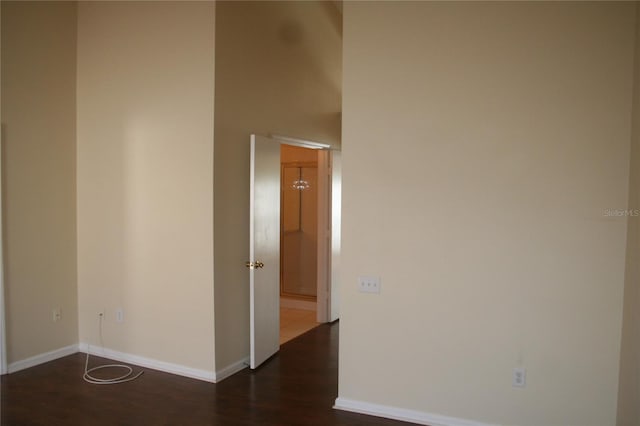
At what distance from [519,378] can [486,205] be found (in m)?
1.10

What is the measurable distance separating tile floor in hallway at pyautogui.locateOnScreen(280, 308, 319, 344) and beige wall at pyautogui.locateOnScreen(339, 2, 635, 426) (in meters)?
2.04

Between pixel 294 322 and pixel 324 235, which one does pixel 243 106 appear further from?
pixel 294 322

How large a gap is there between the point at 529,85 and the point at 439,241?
1111 millimetres

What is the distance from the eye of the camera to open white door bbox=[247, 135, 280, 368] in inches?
163

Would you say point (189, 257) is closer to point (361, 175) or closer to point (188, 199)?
point (188, 199)

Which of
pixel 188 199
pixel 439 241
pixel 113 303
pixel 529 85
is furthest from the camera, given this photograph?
pixel 113 303

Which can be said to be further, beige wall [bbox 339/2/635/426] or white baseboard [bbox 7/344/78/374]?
white baseboard [bbox 7/344/78/374]

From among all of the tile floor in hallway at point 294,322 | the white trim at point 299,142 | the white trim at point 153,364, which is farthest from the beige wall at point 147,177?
the tile floor in hallway at point 294,322

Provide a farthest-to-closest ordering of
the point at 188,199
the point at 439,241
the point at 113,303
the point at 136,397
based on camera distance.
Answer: the point at 113,303 < the point at 188,199 < the point at 136,397 < the point at 439,241

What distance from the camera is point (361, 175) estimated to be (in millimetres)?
3375

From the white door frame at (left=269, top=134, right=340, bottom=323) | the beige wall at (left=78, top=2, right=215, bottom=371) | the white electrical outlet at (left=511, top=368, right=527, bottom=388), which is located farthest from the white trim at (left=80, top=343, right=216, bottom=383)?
the white electrical outlet at (left=511, top=368, right=527, bottom=388)

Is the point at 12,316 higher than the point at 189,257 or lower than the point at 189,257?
lower

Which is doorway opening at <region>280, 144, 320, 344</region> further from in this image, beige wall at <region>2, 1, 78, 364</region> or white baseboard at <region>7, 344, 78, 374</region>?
beige wall at <region>2, 1, 78, 364</region>

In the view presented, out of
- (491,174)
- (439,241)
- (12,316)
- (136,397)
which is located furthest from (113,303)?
(491,174)
